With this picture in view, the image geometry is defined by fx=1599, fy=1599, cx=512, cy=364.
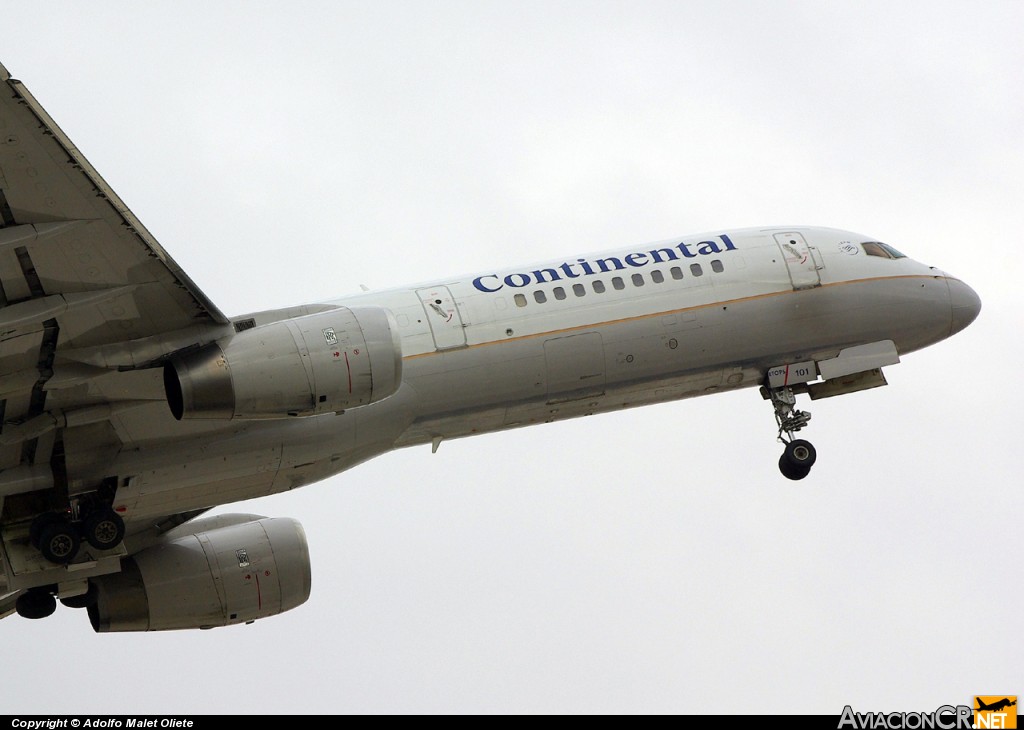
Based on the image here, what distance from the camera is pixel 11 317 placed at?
72.0ft

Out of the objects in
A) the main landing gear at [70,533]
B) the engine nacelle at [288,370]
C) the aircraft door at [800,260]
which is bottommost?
the main landing gear at [70,533]

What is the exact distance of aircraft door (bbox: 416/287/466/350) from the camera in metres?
26.2

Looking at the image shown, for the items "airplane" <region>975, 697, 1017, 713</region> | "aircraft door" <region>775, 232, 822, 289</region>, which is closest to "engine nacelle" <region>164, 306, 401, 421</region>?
"aircraft door" <region>775, 232, 822, 289</region>

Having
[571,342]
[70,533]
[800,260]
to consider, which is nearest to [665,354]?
[571,342]

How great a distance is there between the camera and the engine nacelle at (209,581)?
1157 inches

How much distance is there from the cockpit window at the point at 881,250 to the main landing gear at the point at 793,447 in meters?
3.14

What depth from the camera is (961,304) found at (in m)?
30.8

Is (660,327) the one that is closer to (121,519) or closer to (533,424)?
(533,424)

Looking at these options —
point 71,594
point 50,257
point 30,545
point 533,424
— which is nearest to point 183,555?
point 71,594

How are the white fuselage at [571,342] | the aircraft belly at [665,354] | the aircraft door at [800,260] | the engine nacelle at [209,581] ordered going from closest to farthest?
the white fuselage at [571,342] < the aircraft belly at [665,354] < the aircraft door at [800,260] < the engine nacelle at [209,581]

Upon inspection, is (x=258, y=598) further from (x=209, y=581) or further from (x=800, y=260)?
(x=800, y=260)

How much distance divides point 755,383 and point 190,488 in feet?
34.6

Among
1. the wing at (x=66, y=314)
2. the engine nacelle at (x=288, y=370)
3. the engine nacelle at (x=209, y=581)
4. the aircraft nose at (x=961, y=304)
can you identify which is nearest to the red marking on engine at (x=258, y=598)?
the engine nacelle at (x=209, y=581)

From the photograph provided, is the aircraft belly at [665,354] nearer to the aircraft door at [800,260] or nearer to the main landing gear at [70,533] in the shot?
the aircraft door at [800,260]
